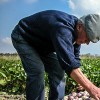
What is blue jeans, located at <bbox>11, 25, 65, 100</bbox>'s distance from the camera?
192 inches

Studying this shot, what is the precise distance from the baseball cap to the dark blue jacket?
0.20 metres

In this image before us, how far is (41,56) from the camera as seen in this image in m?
Answer: 5.05

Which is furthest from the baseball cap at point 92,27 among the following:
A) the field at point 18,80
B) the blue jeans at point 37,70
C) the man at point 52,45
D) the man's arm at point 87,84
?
the field at point 18,80

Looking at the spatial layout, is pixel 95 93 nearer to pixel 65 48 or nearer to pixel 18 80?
pixel 65 48

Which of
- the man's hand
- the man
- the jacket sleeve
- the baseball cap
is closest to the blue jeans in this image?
the man

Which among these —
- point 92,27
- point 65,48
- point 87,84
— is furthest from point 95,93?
point 92,27

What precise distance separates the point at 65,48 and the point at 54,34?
9.4 inches

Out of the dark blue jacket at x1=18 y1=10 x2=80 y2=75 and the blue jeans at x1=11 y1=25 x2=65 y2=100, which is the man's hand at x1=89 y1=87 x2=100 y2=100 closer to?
the dark blue jacket at x1=18 y1=10 x2=80 y2=75

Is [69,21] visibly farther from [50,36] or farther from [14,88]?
[14,88]

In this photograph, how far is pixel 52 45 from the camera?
479 centimetres

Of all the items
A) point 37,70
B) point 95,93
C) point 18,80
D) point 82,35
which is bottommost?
point 95,93

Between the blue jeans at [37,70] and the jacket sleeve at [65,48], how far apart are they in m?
0.66

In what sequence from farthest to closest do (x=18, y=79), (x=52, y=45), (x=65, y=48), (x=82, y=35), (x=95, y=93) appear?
1. (x=18, y=79)
2. (x=52, y=45)
3. (x=82, y=35)
4. (x=65, y=48)
5. (x=95, y=93)

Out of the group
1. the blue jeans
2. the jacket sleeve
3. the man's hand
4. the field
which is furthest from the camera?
the field
